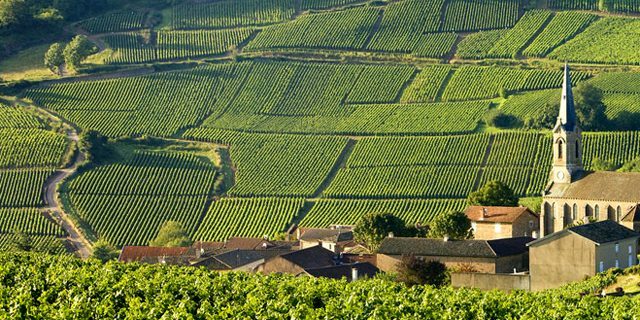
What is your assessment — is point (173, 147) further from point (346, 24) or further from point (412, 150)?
point (346, 24)

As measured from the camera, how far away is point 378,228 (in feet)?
288

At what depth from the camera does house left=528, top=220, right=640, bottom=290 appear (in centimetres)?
6956

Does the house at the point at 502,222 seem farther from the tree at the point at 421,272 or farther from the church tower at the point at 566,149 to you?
the tree at the point at 421,272

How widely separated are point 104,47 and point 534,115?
4398 centimetres

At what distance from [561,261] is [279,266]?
1540 centimetres

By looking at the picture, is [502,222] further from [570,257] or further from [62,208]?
[62,208]

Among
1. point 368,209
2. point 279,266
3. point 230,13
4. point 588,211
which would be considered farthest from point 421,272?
point 230,13

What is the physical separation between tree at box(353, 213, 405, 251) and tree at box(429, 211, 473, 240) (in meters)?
2.26

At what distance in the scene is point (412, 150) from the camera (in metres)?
112

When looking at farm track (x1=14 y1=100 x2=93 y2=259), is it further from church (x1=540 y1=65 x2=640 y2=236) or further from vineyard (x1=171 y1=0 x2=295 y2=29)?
church (x1=540 y1=65 x2=640 y2=236)

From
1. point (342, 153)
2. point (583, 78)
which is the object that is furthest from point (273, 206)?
point (583, 78)

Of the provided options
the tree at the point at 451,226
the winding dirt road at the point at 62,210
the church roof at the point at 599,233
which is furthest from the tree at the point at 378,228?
the winding dirt road at the point at 62,210

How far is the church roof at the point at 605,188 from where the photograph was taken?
281 feet

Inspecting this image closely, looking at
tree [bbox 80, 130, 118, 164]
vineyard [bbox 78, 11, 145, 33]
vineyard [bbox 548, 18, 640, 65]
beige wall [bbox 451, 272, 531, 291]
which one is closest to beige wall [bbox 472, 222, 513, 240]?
beige wall [bbox 451, 272, 531, 291]
